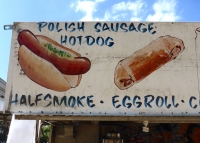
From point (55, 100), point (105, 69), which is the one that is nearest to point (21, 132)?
point (55, 100)

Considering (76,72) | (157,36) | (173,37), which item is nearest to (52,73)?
(76,72)

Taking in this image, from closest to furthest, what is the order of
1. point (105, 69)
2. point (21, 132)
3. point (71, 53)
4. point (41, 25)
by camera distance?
point (21, 132)
point (105, 69)
point (71, 53)
point (41, 25)

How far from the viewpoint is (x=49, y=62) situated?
531 cm

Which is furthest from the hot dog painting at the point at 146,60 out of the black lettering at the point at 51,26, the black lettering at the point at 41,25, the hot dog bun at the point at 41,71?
the black lettering at the point at 41,25

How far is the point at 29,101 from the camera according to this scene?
16.5ft

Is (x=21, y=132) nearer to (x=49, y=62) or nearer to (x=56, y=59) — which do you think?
(x=49, y=62)

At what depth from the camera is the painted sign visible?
5.00 metres

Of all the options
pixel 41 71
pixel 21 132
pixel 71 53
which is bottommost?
pixel 21 132

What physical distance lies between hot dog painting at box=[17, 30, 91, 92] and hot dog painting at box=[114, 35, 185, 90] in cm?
78

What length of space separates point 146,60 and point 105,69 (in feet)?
3.06

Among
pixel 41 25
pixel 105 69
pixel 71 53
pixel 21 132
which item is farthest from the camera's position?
pixel 41 25

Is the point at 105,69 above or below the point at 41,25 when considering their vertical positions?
below

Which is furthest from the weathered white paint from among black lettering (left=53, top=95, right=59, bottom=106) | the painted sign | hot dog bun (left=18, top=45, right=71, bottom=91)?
hot dog bun (left=18, top=45, right=71, bottom=91)

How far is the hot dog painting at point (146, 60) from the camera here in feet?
Answer: 17.1
